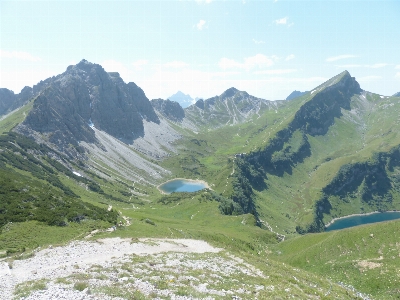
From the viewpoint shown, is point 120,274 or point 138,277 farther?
point 120,274

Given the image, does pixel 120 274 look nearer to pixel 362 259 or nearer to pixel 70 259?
pixel 70 259

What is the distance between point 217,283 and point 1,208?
156ft

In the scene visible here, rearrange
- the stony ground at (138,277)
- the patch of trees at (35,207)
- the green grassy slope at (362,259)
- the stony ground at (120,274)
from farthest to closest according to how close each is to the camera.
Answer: the patch of trees at (35,207), the green grassy slope at (362,259), the stony ground at (138,277), the stony ground at (120,274)

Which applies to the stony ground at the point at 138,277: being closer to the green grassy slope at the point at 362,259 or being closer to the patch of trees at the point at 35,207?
the green grassy slope at the point at 362,259

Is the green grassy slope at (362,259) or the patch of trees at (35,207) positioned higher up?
the patch of trees at (35,207)

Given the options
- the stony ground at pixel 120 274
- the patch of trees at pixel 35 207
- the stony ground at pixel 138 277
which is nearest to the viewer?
the stony ground at pixel 120 274

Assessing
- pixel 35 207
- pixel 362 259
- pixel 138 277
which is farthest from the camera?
pixel 35 207

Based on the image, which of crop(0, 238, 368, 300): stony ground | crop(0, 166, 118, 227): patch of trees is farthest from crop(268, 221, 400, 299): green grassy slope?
crop(0, 166, 118, 227): patch of trees

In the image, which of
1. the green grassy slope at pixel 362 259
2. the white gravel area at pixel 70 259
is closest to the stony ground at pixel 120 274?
the white gravel area at pixel 70 259

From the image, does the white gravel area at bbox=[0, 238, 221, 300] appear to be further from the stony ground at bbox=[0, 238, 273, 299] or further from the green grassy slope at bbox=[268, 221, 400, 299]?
the green grassy slope at bbox=[268, 221, 400, 299]

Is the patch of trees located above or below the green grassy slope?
above

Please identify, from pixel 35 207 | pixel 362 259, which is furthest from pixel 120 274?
A: pixel 362 259

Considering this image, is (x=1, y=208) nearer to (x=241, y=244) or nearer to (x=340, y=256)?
(x=241, y=244)

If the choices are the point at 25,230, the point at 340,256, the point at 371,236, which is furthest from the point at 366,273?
the point at 25,230
